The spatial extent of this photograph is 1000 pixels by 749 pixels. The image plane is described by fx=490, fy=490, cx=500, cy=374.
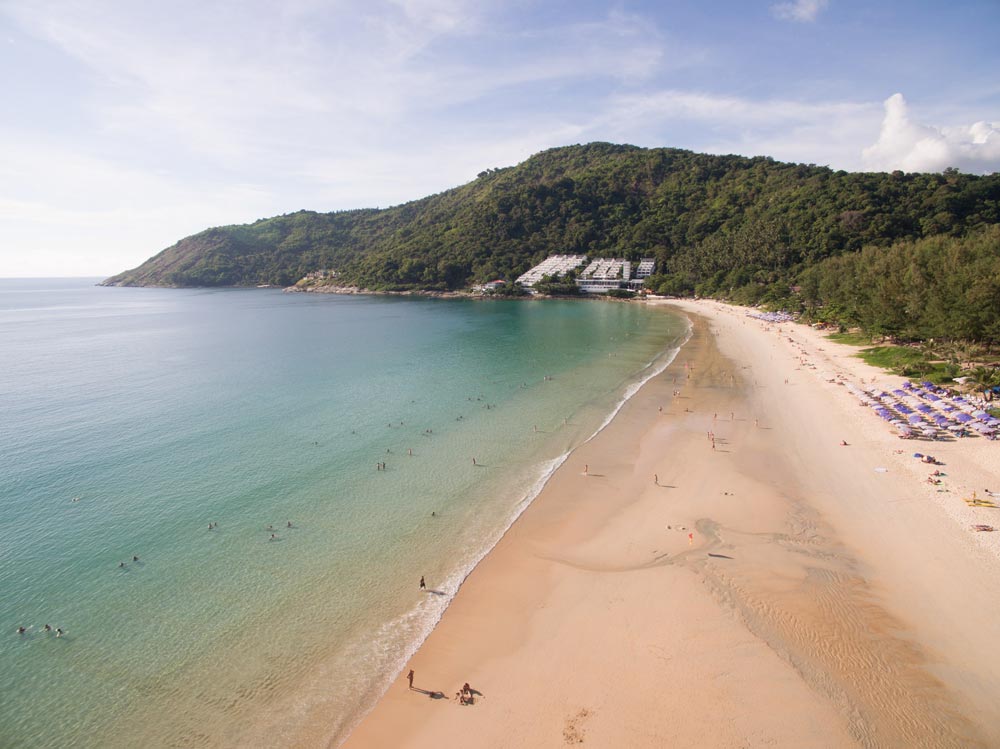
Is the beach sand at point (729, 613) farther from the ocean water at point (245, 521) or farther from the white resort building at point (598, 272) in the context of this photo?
the white resort building at point (598, 272)

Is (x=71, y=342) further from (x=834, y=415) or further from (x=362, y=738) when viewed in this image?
(x=834, y=415)

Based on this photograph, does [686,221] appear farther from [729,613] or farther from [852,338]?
[729,613]

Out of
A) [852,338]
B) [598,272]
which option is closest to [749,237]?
[598,272]

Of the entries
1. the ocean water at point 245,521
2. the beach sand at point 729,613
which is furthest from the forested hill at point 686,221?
the beach sand at point 729,613

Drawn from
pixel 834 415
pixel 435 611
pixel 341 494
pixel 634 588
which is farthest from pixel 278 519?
pixel 834 415

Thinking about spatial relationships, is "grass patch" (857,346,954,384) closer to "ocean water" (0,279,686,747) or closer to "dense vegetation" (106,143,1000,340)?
"dense vegetation" (106,143,1000,340)

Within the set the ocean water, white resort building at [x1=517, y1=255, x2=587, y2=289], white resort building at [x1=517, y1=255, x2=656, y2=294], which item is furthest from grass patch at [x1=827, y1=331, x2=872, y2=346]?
white resort building at [x1=517, y1=255, x2=587, y2=289]
